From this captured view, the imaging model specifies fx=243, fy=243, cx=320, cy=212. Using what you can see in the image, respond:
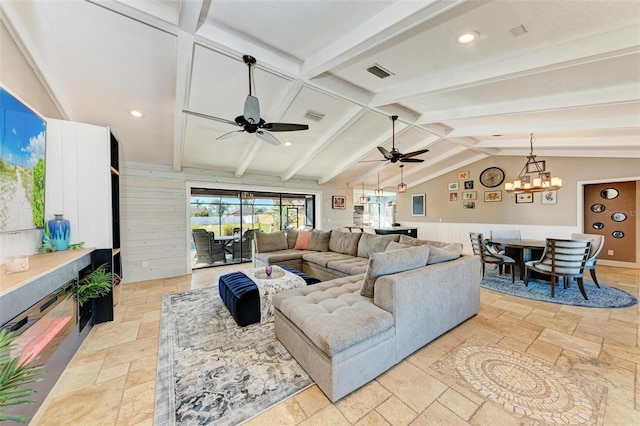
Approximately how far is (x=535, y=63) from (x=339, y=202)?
606 cm

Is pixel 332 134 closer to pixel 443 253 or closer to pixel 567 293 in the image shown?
pixel 443 253

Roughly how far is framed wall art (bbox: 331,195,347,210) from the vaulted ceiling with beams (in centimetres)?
361

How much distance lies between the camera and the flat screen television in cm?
183

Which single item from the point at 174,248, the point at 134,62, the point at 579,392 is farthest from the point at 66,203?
the point at 579,392

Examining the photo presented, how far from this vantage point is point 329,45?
2.54 metres

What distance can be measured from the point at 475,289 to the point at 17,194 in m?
4.64

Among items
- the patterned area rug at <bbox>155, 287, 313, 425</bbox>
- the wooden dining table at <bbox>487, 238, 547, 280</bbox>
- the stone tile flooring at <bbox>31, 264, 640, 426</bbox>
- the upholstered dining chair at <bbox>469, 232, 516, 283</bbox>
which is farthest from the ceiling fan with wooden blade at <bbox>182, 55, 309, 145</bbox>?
the wooden dining table at <bbox>487, 238, 547, 280</bbox>

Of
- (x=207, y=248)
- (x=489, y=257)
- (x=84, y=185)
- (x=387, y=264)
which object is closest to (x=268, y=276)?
(x=387, y=264)

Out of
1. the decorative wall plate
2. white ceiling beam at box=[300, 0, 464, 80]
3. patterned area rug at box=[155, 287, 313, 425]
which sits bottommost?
patterned area rug at box=[155, 287, 313, 425]

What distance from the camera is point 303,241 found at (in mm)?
5598

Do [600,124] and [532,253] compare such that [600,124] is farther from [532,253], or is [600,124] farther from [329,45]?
[329,45]

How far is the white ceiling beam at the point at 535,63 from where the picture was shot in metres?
2.06

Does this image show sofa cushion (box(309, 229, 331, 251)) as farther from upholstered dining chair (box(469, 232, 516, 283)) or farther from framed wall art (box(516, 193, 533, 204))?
framed wall art (box(516, 193, 533, 204))

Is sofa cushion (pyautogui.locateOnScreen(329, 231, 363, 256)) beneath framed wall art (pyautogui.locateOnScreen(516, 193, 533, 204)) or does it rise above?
beneath
